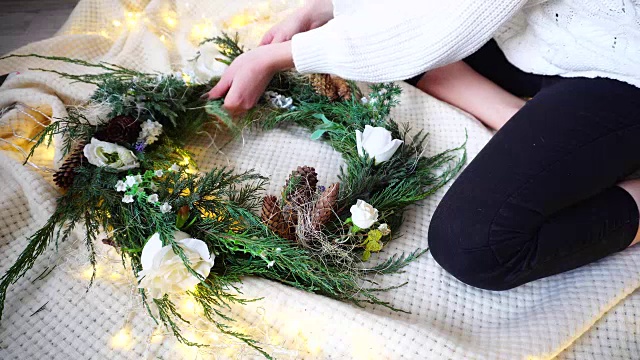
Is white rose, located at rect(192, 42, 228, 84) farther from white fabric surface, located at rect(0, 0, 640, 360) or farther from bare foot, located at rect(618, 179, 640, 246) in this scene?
bare foot, located at rect(618, 179, 640, 246)

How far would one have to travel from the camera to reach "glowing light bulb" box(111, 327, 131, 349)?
0.74m

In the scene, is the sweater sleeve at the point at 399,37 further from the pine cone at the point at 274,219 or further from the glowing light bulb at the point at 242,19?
the glowing light bulb at the point at 242,19

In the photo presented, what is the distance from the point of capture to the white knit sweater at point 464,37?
76cm

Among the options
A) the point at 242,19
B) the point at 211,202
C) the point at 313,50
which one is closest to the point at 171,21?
the point at 242,19

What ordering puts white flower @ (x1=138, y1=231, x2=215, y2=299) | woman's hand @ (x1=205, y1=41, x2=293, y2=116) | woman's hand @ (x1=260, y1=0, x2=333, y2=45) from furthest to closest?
1. woman's hand @ (x1=260, y1=0, x2=333, y2=45)
2. woman's hand @ (x1=205, y1=41, x2=293, y2=116)
3. white flower @ (x1=138, y1=231, x2=215, y2=299)

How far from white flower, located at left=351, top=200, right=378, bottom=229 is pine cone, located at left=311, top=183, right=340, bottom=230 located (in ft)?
0.13

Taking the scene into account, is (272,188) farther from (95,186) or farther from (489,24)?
(489,24)

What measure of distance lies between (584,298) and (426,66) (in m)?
0.46

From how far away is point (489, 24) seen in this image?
2.60 feet

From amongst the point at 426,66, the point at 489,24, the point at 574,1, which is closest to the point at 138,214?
the point at 426,66

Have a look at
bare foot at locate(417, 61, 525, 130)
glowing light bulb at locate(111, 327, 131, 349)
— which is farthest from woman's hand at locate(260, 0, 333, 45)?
glowing light bulb at locate(111, 327, 131, 349)

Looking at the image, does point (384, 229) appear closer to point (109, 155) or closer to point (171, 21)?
point (109, 155)

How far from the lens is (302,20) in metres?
1.04

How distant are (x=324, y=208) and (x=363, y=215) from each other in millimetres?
67
